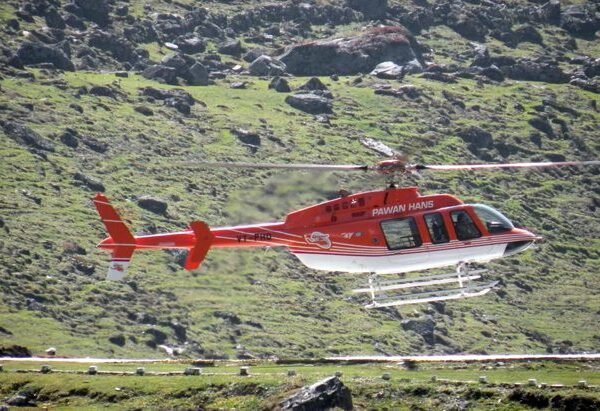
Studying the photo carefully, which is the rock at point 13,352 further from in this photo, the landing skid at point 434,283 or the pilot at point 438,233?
the pilot at point 438,233

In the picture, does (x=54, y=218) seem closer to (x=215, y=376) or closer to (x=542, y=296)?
(x=542, y=296)

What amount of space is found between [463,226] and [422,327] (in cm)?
9492

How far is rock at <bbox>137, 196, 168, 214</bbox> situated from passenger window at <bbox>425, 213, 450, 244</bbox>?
117 meters

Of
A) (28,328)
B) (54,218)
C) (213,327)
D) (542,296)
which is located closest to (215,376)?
(28,328)

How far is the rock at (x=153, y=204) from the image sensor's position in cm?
19162

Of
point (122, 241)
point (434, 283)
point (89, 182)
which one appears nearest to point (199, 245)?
point (122, 241)

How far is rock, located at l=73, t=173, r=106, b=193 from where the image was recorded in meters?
194

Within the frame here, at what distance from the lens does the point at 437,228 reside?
3059 inches

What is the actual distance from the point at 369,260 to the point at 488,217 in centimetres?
718

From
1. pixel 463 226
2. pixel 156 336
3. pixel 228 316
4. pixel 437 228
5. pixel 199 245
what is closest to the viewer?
pixel 199 245

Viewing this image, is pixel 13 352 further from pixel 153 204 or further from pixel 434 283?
pixel 153 204

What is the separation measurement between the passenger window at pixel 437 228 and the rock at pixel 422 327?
92.1 meters

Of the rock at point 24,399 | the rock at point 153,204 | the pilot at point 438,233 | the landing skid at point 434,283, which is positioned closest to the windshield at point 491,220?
the pilot at point 438,233

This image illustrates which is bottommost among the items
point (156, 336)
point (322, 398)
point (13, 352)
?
point (156, 336)
